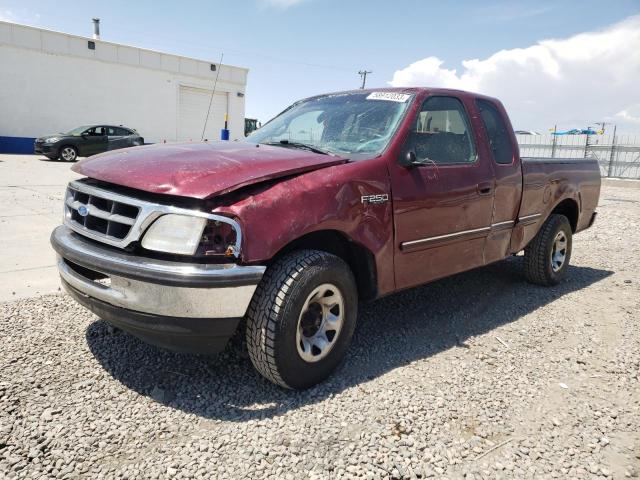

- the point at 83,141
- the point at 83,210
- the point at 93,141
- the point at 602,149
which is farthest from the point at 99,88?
the point at 83,210

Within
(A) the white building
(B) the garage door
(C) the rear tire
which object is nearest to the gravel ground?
(C) the rear tire

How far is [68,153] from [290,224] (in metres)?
18.8

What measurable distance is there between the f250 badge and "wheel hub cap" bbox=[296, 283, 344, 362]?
1.86 ft

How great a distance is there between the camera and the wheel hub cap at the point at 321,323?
2795 mm

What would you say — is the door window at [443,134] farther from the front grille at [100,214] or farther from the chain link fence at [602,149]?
the chain link fence at [602,149]

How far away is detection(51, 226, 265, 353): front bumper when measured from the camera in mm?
2359

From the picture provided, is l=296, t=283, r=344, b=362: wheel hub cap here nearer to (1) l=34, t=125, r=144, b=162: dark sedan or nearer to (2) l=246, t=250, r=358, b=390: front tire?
(2) l=246, t=250, r=358, b=390: front tire

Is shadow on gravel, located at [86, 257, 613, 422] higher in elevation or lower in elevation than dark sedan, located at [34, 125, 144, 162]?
lower

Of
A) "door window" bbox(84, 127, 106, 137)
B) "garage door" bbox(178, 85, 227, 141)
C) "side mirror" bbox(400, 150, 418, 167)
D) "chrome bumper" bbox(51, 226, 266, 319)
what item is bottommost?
"chrome bumper" bbox(51, 226, 266, 319)

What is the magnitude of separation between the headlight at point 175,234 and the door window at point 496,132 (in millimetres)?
2797

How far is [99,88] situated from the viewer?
80.8 feet

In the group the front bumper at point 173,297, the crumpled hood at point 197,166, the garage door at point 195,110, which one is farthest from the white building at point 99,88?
the front bumper at point 173,297

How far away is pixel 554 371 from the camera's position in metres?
3.30

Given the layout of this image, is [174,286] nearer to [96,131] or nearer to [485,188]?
[485,188]
